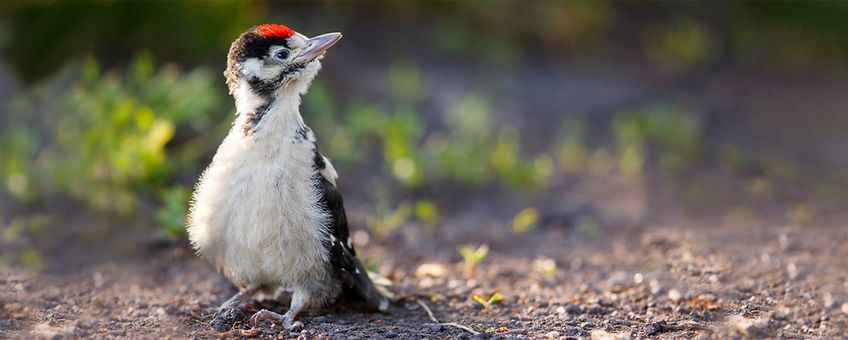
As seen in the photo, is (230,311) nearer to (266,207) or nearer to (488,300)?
(266,207)

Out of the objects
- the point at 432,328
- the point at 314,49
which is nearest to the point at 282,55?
the point at 314,49

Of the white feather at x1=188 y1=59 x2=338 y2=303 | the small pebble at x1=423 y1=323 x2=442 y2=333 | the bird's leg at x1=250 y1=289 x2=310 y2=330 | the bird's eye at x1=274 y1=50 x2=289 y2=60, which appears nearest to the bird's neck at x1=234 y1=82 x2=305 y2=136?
the white feather at x1=188 y1=59 x2=338 y2=303

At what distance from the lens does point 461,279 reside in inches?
217

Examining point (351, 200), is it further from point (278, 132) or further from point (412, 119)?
point (278, 132)

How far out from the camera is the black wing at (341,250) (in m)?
4.54

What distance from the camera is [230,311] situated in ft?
14.5

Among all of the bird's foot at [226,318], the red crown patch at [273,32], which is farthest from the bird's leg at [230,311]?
the red crown patch at [273,32]

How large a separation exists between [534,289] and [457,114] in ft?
11.0

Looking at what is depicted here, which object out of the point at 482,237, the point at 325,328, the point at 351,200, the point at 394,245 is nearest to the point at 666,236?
the point at 482,237

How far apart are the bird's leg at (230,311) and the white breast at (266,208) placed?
0.17 m

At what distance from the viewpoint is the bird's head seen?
14.8 ft

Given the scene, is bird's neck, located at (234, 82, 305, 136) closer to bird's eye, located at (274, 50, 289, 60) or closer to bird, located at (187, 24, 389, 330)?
bird, located at (187, 24, 389, 330)

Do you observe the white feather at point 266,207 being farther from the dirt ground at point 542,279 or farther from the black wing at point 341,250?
the dirt ground at point 542,279

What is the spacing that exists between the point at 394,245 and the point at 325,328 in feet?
6.15
